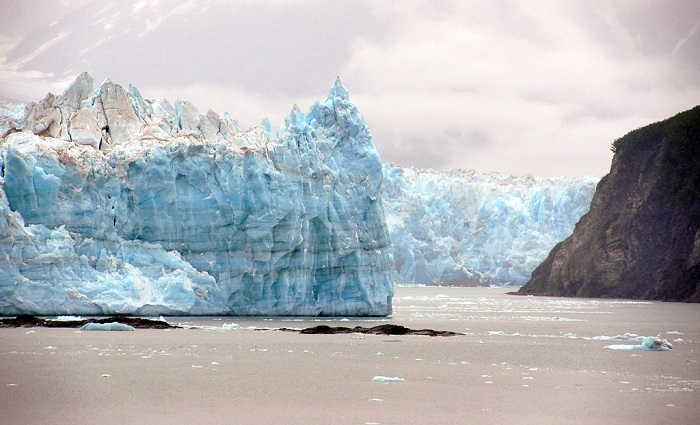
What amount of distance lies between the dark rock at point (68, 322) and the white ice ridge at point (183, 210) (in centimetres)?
115

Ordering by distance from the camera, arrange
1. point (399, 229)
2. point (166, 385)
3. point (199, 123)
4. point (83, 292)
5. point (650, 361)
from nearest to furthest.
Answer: point (166, 385)
point (650, 361)
point (83, 292)
point (199, 123)
point (399, 229)

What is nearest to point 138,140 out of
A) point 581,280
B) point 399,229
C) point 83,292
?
point 83,292

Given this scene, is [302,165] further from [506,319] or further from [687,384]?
[687,384]

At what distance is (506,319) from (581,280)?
45713mm

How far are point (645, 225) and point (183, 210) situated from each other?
5325 centimetres

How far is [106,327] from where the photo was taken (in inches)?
1314

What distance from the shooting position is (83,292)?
3722cm

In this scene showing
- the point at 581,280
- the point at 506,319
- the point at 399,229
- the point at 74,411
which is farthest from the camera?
the point at 399,229

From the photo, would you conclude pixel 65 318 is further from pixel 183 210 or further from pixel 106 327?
pixel 183 210

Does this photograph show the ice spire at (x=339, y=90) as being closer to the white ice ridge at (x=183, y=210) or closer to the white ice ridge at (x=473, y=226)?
the white ice ridge at (x=183, y=210)

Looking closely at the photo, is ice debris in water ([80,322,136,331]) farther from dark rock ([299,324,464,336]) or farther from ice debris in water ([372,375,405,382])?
ice debris in water ([372,375,405,382])

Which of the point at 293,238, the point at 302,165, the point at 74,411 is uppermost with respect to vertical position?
the point at 302,165

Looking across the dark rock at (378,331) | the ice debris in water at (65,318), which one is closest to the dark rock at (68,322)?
the ice debris in water at (65,318)

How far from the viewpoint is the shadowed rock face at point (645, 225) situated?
3182 inches
